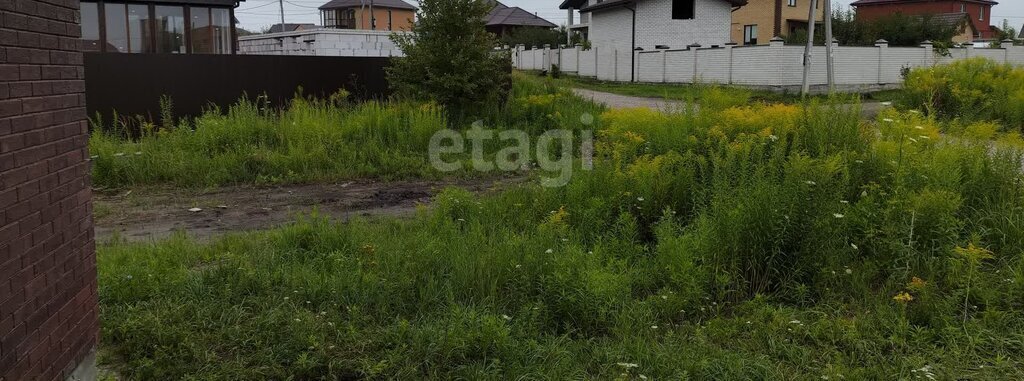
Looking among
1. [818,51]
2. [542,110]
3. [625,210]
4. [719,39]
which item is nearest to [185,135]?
[542,110]

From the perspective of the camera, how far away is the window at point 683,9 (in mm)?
34594

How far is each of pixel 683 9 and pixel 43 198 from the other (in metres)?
34.3

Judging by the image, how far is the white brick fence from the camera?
78.5 ft

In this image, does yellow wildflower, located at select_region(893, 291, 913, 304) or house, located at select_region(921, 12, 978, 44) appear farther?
house, located at select_region(921, 12, 978, 44)

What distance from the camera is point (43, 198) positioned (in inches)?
115

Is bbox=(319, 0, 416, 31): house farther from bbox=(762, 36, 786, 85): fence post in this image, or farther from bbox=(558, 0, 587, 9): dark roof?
bbox=(762, 36, 786, 85): fence post

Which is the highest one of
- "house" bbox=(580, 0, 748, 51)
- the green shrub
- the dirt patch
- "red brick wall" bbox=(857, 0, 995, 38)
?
"red brick wall" bbox=(857, 0, 995, 38)

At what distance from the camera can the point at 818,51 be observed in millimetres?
24016

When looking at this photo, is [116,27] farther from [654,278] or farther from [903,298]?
[903,298]

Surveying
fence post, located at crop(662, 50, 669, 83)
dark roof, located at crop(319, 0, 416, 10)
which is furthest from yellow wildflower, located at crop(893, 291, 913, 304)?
dark roof, located at crop(319, 0, 416, 10)

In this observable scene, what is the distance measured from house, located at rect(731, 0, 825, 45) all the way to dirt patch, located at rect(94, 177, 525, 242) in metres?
39.4

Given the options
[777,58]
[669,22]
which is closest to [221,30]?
[777,58]

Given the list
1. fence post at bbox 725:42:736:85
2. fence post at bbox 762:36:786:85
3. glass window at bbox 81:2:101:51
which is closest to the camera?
glass window at bbox 81:2:101:51

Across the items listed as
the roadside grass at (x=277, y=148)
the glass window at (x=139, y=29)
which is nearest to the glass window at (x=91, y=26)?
the glass window at (x=139, y=29)
